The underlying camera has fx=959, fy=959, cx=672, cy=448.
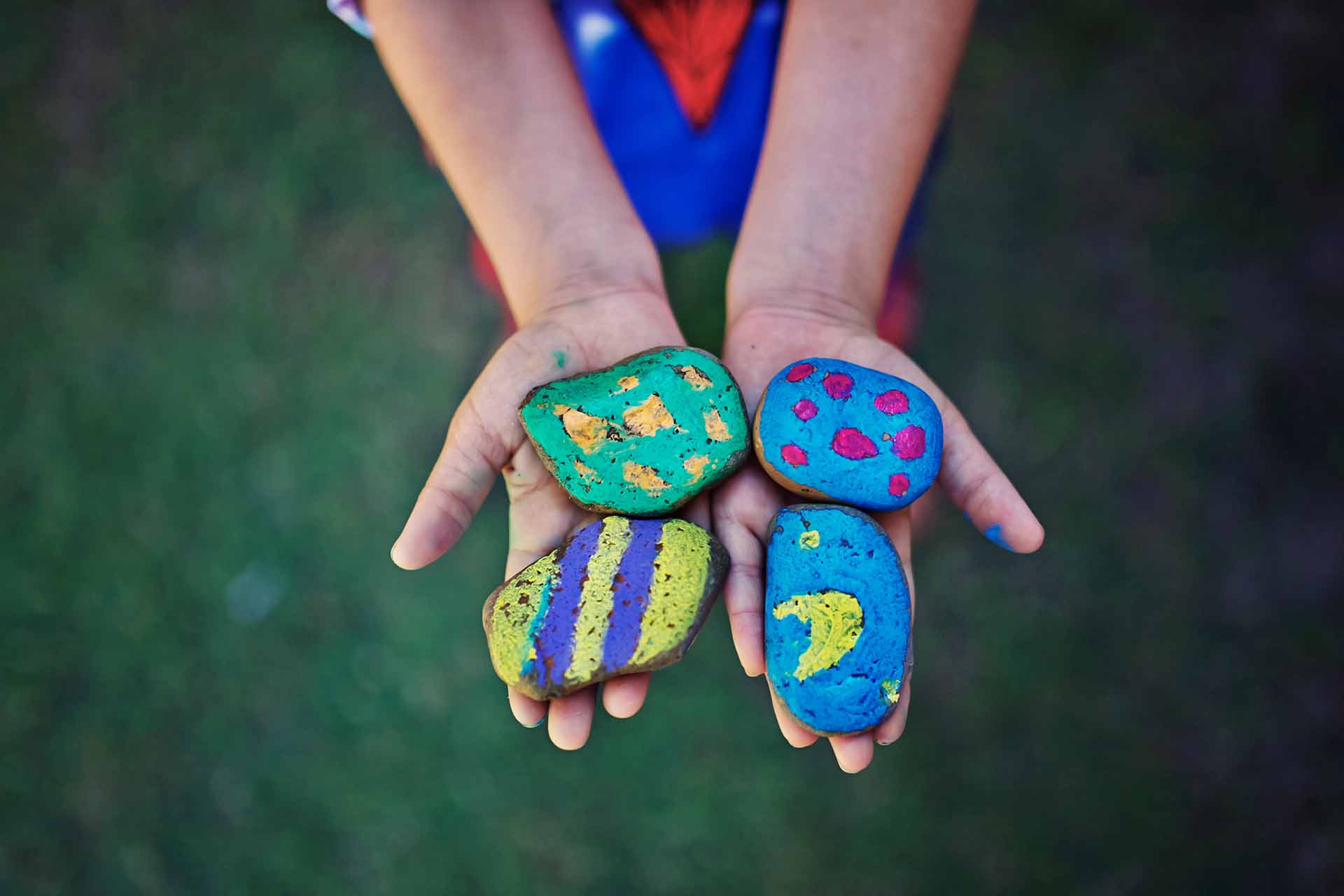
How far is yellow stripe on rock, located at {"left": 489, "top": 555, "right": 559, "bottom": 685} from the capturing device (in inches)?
51.1

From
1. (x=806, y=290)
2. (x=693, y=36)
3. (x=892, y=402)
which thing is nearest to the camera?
(x=892, y=402)

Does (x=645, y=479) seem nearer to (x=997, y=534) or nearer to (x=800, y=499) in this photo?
(x=800, y=499)

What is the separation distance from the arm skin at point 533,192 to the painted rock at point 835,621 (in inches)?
7.9

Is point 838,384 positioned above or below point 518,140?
below

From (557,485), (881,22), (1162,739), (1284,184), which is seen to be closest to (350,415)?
(557,485)

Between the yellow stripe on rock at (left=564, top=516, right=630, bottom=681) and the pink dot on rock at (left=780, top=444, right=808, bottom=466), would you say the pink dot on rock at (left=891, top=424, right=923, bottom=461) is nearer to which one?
the pink dot on rock at (left=780, top=444, right=808, bottom=466)

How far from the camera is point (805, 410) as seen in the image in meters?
1.40

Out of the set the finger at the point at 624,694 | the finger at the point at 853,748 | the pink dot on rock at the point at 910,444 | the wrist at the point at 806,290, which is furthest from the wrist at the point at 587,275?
the finger at the point at 853,748

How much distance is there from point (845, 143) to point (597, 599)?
0.86 metres

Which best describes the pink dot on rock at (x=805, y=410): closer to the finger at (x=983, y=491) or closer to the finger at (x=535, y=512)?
the finger at (x=983, y=491)

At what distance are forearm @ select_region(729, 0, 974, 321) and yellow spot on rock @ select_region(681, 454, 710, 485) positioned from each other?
1.08ft

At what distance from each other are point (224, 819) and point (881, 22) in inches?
85.7

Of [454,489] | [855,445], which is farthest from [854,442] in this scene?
[454,489]

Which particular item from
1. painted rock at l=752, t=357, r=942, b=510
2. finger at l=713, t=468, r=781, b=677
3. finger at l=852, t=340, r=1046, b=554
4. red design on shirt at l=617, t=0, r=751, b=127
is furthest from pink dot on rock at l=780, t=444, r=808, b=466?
red design on shirt at l=617, t=0, r=751, b=127
